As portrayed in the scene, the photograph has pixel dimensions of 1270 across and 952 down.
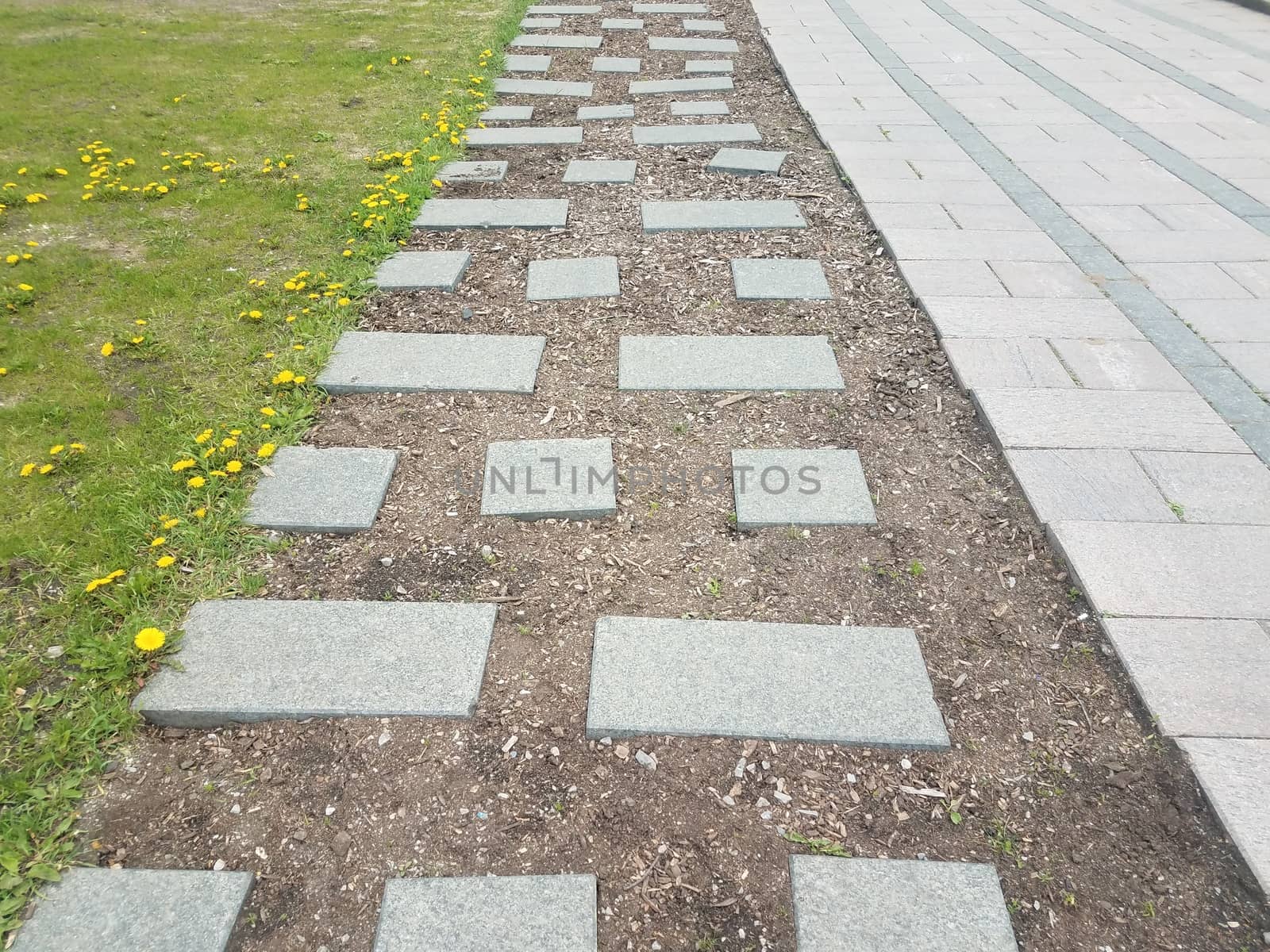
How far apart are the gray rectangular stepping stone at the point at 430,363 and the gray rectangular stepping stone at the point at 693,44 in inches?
222

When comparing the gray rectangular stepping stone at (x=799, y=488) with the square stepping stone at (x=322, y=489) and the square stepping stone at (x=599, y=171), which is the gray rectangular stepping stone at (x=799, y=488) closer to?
the square stepping stone at (x=322, y=489)

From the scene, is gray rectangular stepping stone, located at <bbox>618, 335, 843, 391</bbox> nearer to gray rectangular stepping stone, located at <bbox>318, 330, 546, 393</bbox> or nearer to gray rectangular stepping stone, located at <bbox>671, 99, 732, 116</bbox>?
gray rectangular stepping stone, located at <bbox>318, 330, 546, 393</bbox>

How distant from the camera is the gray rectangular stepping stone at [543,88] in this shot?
6910 mm

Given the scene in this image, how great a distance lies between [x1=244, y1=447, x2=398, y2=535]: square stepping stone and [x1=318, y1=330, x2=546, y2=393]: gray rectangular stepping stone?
0.45 meters

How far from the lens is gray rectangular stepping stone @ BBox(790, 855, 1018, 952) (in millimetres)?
1708

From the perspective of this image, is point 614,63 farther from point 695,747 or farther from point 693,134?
point 695,747

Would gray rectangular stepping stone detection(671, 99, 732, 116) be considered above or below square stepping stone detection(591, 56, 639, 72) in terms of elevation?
below

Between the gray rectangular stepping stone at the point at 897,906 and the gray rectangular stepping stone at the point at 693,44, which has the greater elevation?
the gray rectangular stepping stone at the point at 693,44

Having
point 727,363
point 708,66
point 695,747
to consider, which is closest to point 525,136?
point 708,66

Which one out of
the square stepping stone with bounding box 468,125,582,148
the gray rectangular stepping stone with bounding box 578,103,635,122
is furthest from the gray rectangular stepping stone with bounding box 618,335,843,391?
the gray rectangular stepping stone with bounding box 578,103,635,122

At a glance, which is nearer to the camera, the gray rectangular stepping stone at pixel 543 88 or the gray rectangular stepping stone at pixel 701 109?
the gray rectangular stepping stone at pixel 701 109

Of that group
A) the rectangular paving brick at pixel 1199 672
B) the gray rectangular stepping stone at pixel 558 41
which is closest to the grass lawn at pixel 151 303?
the gray rectangular stepping stone at pixel 558 41

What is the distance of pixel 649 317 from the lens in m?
3.95

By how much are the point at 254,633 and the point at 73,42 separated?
8.60 meters
